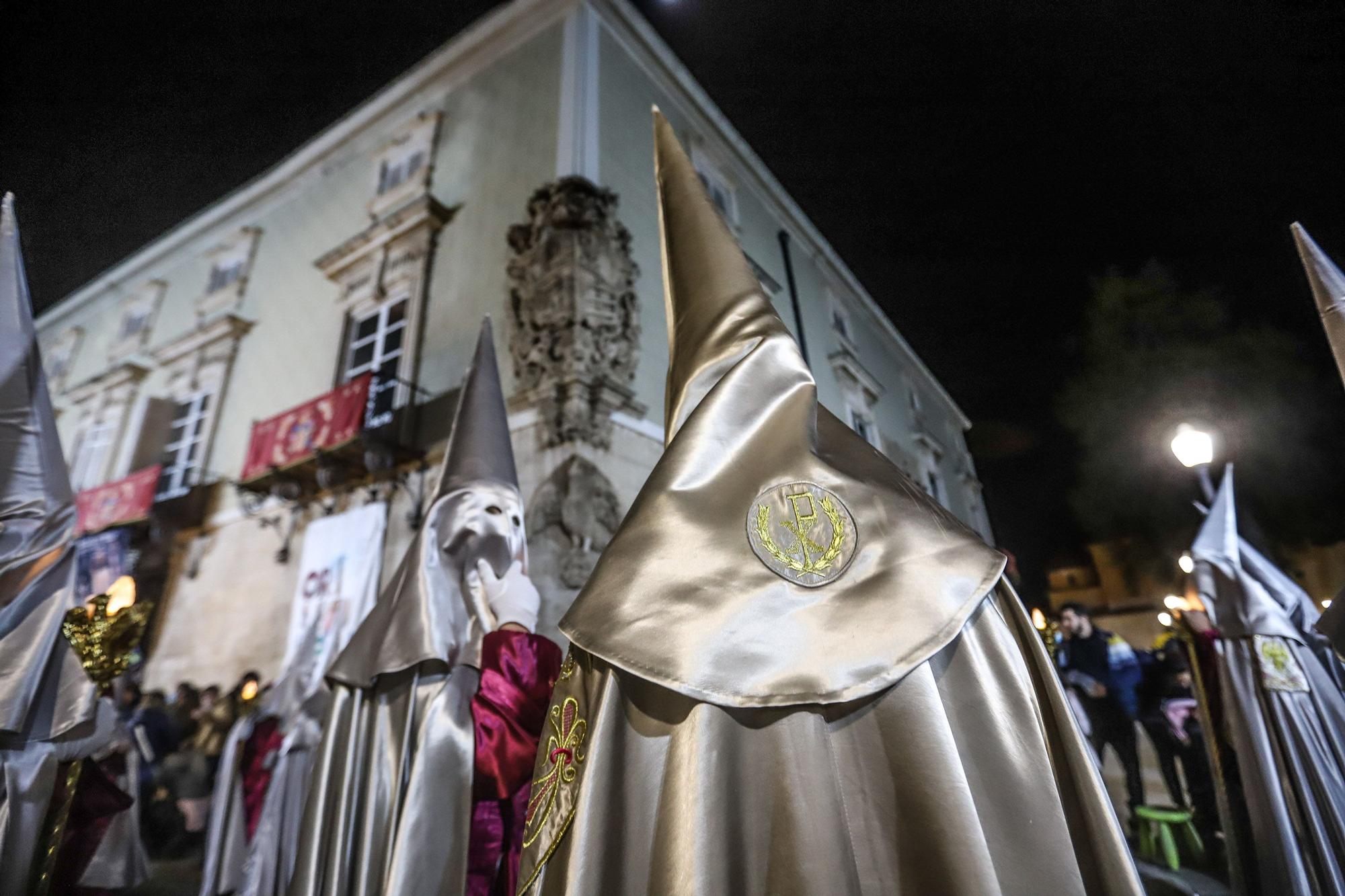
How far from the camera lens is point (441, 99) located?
7430mm

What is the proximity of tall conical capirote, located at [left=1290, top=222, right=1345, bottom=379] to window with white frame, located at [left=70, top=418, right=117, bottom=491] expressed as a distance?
12.8 metres

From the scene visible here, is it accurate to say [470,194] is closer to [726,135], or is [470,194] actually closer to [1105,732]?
[726,135]

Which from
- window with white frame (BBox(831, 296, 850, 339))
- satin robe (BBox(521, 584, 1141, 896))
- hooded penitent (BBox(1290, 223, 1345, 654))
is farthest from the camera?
window with white frame (BBox(831, 296, 850, 339))

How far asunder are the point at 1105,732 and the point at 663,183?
178 inches

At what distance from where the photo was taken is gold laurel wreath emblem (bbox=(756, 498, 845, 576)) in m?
0.84

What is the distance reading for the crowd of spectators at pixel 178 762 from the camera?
17.2 feet

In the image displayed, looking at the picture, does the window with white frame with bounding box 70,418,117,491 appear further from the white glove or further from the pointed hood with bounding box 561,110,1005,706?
the pointed hood with bounding box 561,110,1005,706

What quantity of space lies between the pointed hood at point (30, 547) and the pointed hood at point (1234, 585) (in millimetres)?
4666

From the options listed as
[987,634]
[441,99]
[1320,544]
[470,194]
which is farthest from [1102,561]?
[441,99]

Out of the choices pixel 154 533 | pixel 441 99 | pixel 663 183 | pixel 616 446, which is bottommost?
pixel 663 183

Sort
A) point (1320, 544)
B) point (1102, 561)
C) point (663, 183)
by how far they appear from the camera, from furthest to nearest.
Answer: point (1102, 561) < point (1320, 544) < point (663, 183)

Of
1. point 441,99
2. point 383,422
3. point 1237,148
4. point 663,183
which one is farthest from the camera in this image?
point 441,99

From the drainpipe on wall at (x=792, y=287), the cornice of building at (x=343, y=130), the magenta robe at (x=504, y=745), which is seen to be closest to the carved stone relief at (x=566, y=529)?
the drainpipe on wall at (x=792, y=287)

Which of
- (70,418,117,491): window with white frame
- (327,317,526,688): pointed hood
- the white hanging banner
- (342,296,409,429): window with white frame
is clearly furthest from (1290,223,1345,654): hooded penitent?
(70,418,117,491): window with white frame
